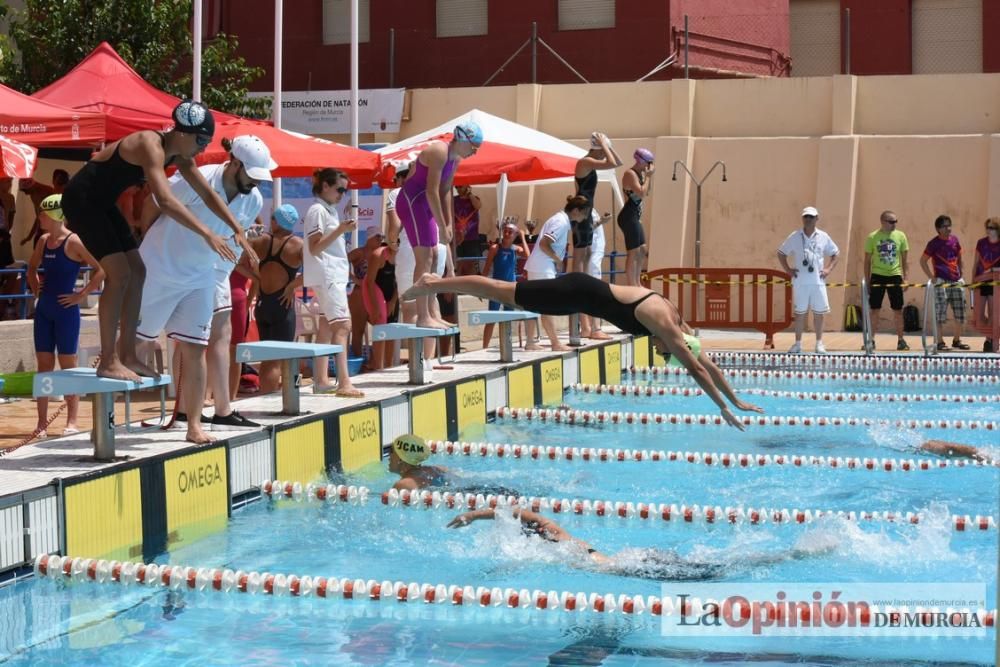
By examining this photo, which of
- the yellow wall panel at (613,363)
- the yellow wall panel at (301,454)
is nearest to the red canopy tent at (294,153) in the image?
the yellow wall panel at (613,363)

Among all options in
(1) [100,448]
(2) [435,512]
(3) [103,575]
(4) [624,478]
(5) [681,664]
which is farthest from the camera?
(4) [624,478]

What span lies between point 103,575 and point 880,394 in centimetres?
856

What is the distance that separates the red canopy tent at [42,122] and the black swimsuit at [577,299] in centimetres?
482

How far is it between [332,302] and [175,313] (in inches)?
88.8

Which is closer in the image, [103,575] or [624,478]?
[103,575]

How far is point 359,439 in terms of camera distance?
8484mm

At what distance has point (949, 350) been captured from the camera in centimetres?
1470

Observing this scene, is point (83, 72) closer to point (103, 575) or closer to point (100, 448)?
point (100, 448)

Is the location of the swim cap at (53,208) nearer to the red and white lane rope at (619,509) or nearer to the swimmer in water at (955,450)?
the red and white lane rope at (619,509)

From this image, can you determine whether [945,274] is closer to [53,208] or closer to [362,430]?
[362,430]

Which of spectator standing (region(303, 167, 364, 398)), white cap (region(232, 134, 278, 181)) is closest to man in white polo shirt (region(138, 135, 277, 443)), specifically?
white cap (region(232, 134, 278, 181))

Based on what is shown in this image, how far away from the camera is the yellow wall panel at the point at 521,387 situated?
1097 cm

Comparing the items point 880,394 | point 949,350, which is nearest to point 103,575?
point 880,394

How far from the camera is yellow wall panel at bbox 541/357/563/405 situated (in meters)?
11.8
